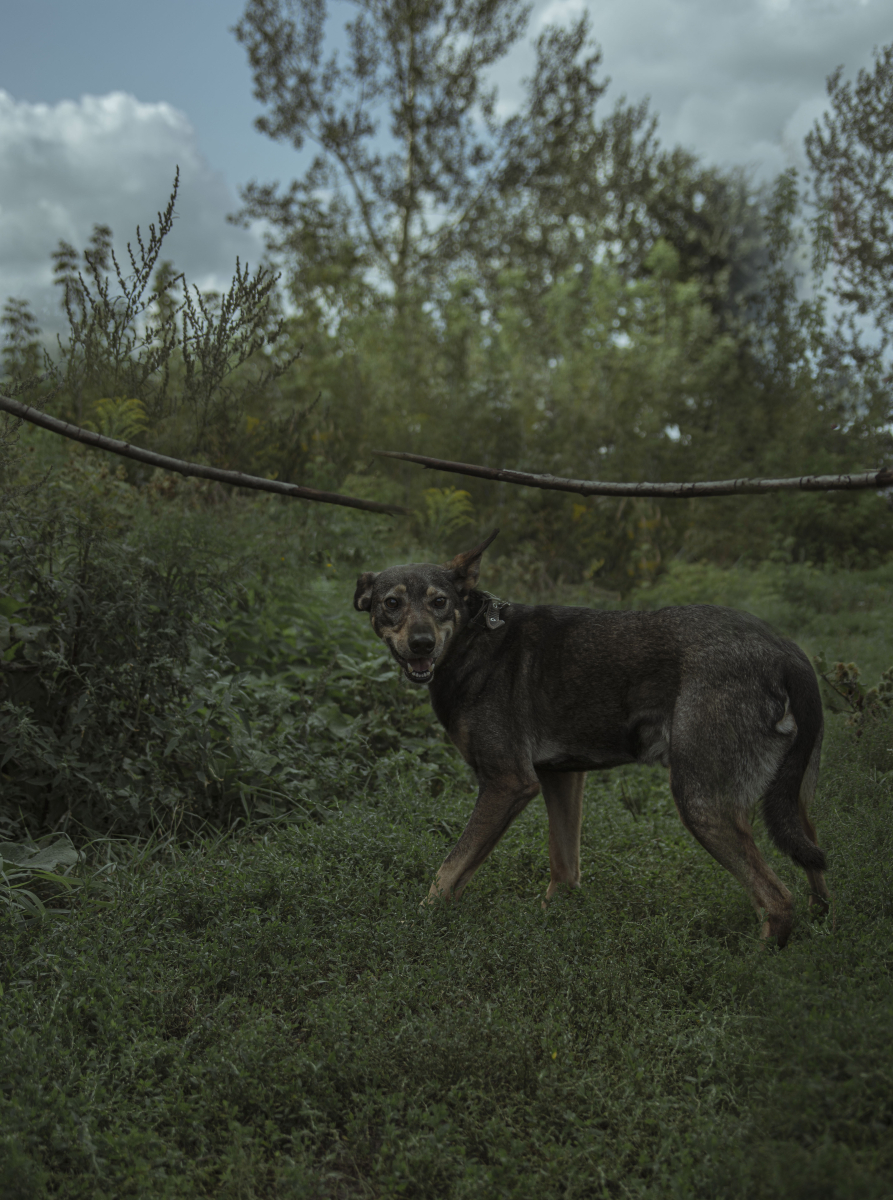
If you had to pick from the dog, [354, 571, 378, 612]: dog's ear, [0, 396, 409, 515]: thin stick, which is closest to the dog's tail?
the dog

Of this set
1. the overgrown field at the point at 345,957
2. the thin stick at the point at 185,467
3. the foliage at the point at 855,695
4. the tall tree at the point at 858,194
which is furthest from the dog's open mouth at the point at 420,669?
the tall tree at the point at 858,194

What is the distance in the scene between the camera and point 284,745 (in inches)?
212

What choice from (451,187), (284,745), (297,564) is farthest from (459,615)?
(451,187)

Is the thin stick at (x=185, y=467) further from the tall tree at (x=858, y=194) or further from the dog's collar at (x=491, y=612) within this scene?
the tall tree at (x=858, y=194)

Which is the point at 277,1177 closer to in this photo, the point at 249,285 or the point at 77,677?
the point at 77,677

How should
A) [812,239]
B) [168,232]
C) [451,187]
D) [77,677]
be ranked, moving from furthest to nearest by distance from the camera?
[451,187]
[812,239]
[77,677]
[168,232]

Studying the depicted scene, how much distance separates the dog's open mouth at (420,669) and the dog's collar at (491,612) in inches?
15.7

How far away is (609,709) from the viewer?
3.86m

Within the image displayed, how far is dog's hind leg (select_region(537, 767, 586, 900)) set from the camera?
4172mm

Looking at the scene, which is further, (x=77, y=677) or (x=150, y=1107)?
(x=77, y=677)

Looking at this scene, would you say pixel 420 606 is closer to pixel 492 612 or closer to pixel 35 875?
pixel 492 612

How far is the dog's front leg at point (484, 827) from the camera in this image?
382cm

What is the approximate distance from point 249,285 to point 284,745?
2.86 metres

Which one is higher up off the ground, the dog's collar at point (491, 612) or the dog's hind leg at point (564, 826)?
the dog's collar at point (491, 612)
